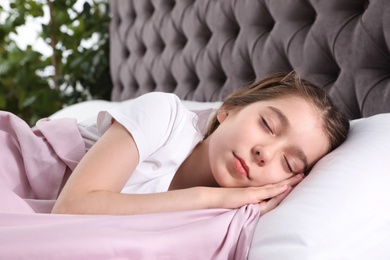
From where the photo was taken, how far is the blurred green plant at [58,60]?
117 inches

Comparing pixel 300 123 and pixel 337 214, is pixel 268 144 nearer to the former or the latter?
pixel 300 123

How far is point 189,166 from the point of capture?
1.09m

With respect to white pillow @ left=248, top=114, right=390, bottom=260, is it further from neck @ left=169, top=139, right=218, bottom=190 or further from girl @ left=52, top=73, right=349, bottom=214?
neck @ left=169, top=139, right=218, bottom=190

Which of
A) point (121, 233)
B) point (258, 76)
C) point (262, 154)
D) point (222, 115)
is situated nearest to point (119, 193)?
point (121, 233)

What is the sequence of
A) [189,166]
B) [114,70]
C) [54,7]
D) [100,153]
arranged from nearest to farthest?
[100,153] → [189,166] → [114,70] → [54,7]

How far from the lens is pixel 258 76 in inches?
64.6

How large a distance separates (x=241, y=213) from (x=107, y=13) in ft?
7.91

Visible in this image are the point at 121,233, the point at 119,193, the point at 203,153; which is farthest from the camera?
the point at 203,153

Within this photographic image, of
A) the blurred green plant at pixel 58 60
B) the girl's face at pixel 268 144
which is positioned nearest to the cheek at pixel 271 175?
the girl's face at pixel 268 144

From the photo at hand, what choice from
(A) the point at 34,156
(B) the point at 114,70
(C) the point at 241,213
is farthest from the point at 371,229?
(B) the point at 114,70

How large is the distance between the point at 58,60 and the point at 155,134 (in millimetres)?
2290

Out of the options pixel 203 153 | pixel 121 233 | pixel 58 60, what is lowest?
pixel 58 60

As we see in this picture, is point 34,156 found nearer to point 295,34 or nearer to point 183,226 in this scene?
point 183,226

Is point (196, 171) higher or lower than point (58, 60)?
higher
